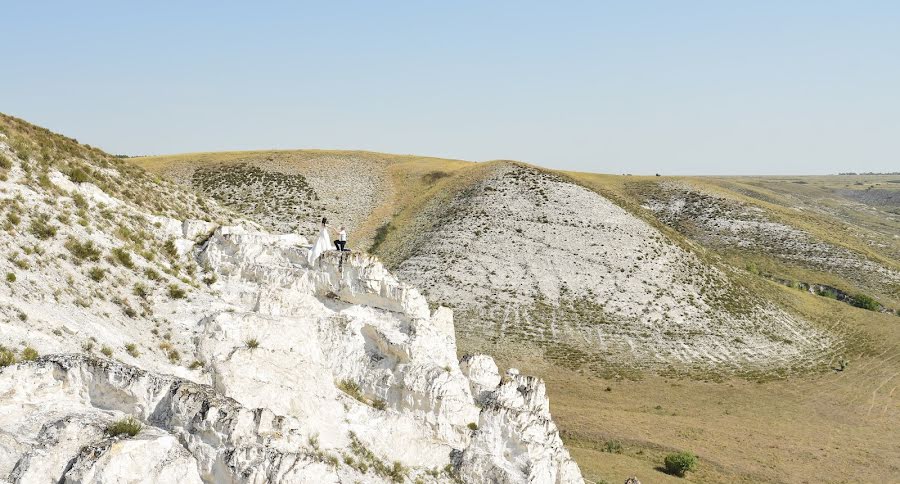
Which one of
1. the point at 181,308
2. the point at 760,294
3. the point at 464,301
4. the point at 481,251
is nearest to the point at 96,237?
the point at 181,308

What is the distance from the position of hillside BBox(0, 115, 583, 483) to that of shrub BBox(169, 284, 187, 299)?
0.04m

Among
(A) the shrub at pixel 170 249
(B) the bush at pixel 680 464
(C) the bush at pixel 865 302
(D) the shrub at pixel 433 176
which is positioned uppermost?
(D) the shrub at pixel 433 176

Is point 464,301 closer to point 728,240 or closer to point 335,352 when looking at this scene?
point 335,352

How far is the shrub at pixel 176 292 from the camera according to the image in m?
17.6

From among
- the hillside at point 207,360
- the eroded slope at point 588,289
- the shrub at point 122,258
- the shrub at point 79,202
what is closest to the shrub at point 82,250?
the hillside at point 207,360

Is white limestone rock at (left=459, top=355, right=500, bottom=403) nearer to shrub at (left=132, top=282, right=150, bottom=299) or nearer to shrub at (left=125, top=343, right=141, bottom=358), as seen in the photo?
shrub at (left=132, top=282, right=150, bottom=299)

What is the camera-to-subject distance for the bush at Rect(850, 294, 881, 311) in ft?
227

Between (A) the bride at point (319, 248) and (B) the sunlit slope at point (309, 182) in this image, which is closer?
(A) the bride at point (319, 248)

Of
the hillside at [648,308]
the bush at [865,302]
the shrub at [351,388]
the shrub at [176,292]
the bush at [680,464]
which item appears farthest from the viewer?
the bush at [865,302]

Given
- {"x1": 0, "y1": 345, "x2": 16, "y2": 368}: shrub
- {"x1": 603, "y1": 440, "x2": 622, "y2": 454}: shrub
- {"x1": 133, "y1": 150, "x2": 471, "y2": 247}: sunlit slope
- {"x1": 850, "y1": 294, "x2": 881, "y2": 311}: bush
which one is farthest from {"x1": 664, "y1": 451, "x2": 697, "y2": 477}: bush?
{"x1": 850, "y1": 294, "x2": 881, "y2": 311}: bush

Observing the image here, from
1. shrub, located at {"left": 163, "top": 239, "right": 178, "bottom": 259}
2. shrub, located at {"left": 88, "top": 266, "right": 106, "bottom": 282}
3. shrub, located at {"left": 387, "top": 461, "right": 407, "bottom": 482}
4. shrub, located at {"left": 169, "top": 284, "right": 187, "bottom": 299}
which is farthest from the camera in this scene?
shrub, located at {"left": 163, "top": 239, "right": 178, "bottom": 259}

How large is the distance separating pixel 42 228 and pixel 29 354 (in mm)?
5850

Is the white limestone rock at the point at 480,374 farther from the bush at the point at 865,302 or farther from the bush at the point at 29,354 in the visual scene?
the bush at the point at 865,302

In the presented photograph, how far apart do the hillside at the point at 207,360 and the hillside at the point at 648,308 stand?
53.1ft
